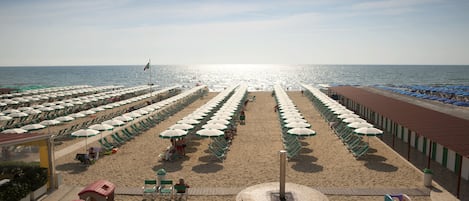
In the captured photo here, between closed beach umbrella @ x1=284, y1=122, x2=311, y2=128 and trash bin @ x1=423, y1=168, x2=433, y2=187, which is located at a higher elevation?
closed beach umbrella @ x1=284, y1=122, x2=311, y2=128

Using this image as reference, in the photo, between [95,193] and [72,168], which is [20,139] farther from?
[72,168]

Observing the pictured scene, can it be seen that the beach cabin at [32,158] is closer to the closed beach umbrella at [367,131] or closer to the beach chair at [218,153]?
the beach chair at [218,153]

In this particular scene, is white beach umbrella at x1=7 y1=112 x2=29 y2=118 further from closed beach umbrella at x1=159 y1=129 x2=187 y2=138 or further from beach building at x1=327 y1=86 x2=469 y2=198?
beach building at x1=327 y1=86 x2=469 y2=198

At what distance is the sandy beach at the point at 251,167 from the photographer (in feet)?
38.5

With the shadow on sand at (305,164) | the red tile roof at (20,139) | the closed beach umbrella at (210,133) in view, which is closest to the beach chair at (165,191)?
the red tile roof at (20,139)

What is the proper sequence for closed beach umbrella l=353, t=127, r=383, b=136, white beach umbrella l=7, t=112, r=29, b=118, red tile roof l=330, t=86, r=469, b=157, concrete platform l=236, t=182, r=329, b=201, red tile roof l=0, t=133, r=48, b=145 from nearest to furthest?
concrete platform l=236, t=182, r=329, b=201 < red tile roof l=0, t=133, r=48, b=145 < red tile roof l=330, t=86, r=469, b=157 < closed beach umbrella l=353, t=127, r=383, b=136 < white beach umbrella l=7, t=112, r=29, b=118

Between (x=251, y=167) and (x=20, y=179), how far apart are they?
25.8 feet

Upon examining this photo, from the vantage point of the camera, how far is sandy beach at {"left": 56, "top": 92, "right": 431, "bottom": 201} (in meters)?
11.7

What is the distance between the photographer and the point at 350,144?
16344 millimetres

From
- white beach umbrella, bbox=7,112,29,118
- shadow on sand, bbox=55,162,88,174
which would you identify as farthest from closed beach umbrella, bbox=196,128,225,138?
white beach umbrella, bbox=7,112,29,118

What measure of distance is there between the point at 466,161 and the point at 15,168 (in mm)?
14951

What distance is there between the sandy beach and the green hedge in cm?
140

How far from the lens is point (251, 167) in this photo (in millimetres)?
13484

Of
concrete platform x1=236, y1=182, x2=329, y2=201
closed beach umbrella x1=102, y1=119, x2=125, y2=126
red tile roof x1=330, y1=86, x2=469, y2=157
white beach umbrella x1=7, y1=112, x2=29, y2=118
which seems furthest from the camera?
white beach umbrella x1=7, y1=112, x2=29, y2=118
